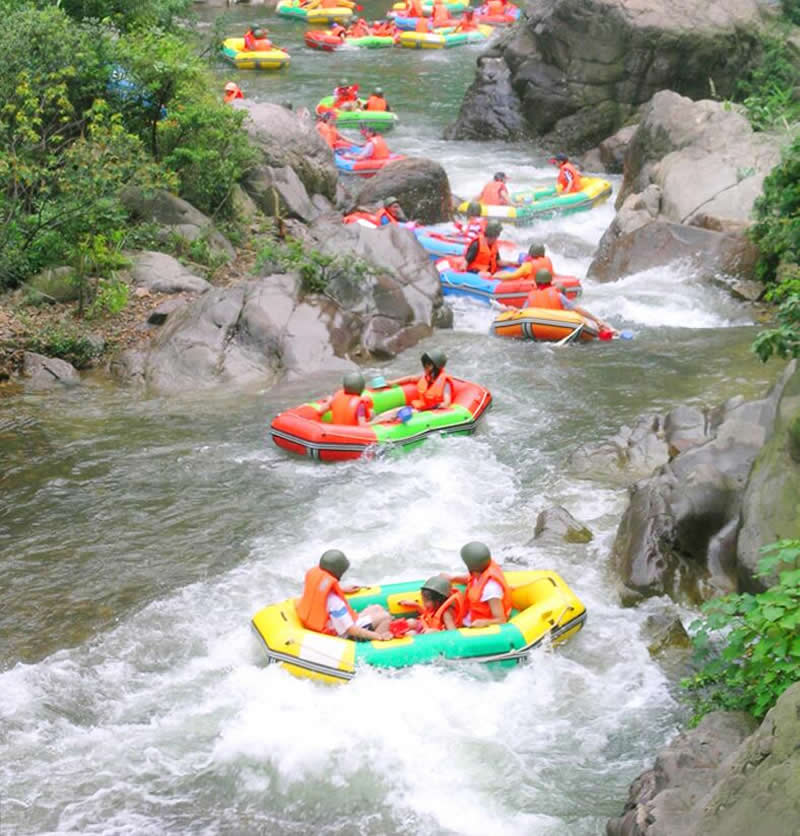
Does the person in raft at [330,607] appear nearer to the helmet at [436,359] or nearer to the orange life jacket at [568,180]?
the helmet at [436,359]

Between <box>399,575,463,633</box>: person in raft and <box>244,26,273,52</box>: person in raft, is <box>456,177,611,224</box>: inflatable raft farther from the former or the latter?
<box>399,575,463,633</box>: person in raft

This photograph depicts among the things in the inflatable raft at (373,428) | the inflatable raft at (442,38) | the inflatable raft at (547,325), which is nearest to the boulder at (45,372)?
the inflatable raft at (373,428)

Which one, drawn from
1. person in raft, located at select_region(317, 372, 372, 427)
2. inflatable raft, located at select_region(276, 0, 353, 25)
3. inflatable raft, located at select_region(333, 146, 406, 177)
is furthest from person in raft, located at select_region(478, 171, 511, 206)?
inflatable raft, located at select_region(276, 0, 353, 25)

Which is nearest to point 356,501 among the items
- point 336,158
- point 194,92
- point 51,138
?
point 51,138

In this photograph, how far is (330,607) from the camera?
937cm

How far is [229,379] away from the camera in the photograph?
48.2 ft

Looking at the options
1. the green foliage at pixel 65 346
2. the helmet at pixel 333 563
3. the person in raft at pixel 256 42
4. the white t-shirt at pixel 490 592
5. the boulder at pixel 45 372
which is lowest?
the boulder at pixel 45 372

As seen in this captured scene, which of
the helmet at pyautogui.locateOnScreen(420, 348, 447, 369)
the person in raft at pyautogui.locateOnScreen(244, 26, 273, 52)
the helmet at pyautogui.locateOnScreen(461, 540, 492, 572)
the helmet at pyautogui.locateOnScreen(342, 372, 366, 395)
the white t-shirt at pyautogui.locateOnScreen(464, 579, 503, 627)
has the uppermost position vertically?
the helmet at pyautogui.locateOnScreen(461, 540, 492, 572)

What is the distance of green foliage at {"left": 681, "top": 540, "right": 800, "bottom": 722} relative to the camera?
7133 mm

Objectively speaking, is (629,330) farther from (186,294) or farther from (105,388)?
(105,388)

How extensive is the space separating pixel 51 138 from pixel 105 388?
10.1 feet

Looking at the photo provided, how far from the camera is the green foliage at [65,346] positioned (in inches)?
579

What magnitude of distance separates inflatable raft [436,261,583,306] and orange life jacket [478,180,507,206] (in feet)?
11.4

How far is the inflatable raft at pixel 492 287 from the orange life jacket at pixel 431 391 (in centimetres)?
387
